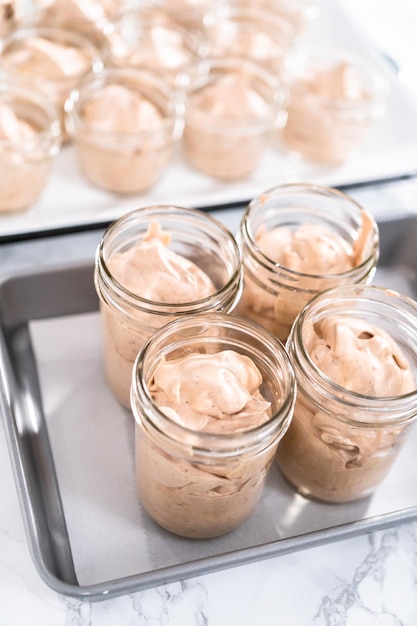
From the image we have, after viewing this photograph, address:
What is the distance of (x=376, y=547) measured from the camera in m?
0.96

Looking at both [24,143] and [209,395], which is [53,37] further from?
[209,395]

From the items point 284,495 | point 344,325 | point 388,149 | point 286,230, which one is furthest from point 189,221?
point 388,149

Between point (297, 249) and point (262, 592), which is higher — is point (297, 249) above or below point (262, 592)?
above

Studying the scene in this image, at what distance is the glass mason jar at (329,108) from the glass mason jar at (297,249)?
34 centimetres

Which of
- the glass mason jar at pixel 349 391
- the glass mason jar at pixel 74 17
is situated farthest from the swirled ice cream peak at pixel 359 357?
the glass mason jar at pixel 74 17

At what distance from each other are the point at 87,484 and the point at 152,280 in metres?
0.26

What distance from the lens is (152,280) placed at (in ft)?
3.13

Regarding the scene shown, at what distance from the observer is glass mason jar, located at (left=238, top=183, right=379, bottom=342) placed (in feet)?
3.24

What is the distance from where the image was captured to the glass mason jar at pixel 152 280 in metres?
0.91

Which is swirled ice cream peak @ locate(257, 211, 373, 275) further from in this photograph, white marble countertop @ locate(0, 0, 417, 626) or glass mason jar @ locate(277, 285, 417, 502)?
white marble countertop @ locate(0, 0, 417, 626)

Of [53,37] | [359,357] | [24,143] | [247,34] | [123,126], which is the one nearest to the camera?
[359,357]

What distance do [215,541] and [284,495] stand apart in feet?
0.36

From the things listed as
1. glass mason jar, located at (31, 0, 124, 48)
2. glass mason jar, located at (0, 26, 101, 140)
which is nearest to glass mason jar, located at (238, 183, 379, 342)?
glass mason jar, located at (0, 26, 101, 140)

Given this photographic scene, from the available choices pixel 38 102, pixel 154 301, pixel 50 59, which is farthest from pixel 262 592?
pixel 50 59
